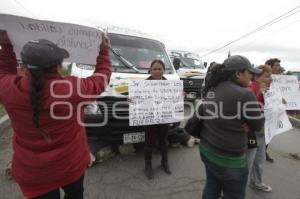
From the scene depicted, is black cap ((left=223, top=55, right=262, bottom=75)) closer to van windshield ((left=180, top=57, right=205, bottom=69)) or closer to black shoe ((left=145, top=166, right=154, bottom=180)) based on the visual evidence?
black shoe ((left=145, top=166, right=154, bottom=180))

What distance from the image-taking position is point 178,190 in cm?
353

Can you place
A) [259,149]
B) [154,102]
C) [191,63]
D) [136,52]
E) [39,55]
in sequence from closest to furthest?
Result: [39,55] < [259,149] < [154,102] < [136,52] < [191,63]

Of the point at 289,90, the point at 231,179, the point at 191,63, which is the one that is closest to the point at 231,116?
the point at 231,179

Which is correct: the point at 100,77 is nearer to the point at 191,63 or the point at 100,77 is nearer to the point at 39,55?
the point at 39,55

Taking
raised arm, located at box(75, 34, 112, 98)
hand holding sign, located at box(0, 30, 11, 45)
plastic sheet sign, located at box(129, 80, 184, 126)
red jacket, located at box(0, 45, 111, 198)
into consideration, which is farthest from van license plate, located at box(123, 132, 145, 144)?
hand holding sign, located at box(0, 30, 11, 45)

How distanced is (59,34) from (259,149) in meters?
2.91

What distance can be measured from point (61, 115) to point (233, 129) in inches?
55.3

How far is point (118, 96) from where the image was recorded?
4004mm

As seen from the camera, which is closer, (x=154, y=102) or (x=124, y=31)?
(x=154, y=102)

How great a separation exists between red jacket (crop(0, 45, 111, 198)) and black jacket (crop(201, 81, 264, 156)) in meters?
0.98

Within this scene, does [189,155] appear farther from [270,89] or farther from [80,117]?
[80,117]

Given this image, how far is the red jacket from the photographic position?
1574mm

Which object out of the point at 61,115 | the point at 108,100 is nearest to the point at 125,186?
the point at 108,100

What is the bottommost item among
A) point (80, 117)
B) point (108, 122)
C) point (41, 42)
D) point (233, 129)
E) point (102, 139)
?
point (102, 139)
